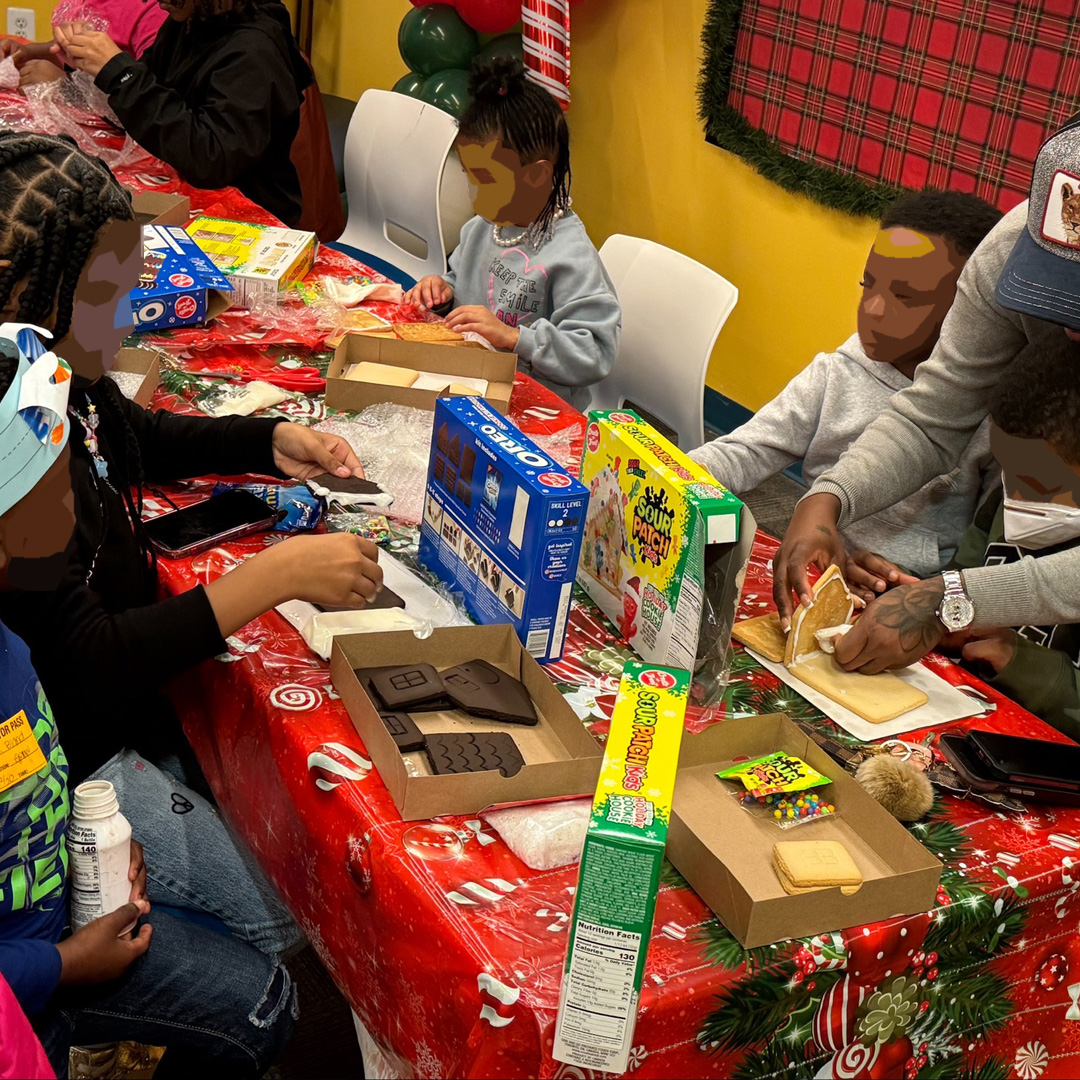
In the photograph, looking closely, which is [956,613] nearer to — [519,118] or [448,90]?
[519,118]

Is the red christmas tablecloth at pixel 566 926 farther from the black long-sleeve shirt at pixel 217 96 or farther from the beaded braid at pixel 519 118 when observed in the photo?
the black long-sleeve shirt at pixel 217 96

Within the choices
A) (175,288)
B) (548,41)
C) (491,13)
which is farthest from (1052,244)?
(491,13)

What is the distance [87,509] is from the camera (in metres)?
1.45

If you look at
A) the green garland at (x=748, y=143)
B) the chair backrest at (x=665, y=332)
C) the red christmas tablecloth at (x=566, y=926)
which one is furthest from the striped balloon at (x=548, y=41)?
the red christmas tablecloth at (x=566, y=926)

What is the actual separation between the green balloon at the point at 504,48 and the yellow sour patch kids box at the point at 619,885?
4.23m

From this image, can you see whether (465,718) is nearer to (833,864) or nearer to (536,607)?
(536,607)

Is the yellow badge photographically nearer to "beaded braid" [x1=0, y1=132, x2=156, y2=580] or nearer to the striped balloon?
"beaded braid" [x1=0, y1=132, x2=156, y2=580]

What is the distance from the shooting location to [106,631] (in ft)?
4.50

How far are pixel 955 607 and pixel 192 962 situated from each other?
1064 mm

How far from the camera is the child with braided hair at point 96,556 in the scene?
136 cm

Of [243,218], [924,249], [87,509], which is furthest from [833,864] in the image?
[243,218]

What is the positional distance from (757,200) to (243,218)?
Result: 201 centimetres

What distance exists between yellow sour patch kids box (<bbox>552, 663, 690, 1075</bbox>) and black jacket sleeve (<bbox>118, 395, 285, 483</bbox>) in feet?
3.30

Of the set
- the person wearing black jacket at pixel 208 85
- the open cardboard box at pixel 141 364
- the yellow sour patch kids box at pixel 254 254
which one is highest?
the person wearing black jacket at pixel 208 85
